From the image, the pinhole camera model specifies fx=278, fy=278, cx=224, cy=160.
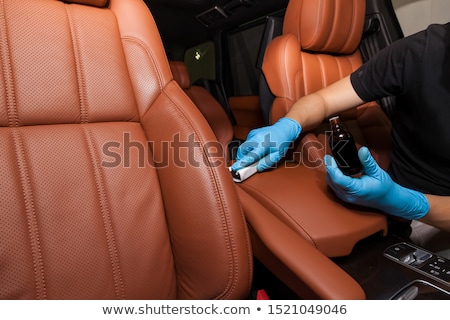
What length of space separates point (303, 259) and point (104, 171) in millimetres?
469

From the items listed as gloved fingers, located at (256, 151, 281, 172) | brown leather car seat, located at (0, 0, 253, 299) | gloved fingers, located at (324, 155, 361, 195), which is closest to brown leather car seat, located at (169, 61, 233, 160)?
gloved fingers, located at (256, 151, 281, 172)

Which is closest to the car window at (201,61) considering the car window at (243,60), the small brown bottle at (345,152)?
→ the car window at (243,60)

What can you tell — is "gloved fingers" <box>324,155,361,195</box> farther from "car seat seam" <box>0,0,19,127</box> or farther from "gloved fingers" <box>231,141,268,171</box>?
"car seat seam" <box>0,0,19,127</box>

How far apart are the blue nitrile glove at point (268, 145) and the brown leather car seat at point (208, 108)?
85cm

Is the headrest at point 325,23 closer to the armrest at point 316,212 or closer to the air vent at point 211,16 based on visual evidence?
the armrest at point 316,212

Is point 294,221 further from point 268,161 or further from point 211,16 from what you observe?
point 211,16

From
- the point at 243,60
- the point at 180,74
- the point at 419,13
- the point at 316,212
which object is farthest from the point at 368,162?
the point at 243,60

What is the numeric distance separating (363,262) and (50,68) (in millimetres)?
862

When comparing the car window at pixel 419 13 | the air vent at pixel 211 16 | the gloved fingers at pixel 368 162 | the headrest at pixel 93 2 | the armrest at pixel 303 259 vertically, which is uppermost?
the car window at pixel 419 13

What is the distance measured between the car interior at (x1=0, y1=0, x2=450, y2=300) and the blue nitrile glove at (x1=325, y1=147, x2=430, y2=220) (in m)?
0.04

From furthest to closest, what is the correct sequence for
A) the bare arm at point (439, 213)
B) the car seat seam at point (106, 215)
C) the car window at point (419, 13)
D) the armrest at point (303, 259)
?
the car window at point (419, 13) < the bare arm at point (439, 213) < the car seat seam at point (106, 215) < the armrest at point (303, 259)

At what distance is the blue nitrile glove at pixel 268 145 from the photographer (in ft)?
3.18

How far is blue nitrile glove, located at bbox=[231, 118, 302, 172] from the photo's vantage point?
968 mm
